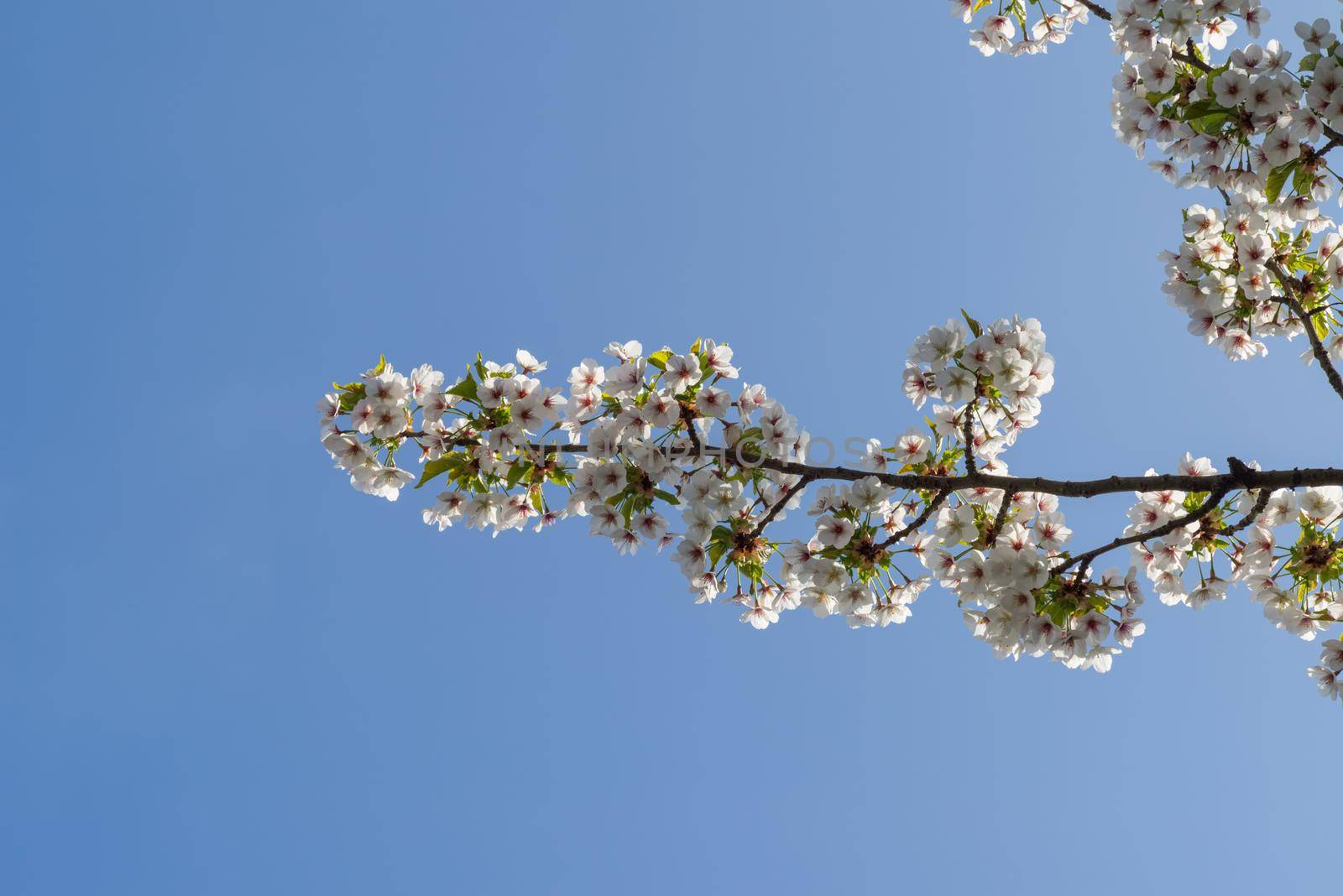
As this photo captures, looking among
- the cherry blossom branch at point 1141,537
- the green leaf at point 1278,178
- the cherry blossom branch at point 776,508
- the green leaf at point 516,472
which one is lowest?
the cherry blossom branch at point 1141,537

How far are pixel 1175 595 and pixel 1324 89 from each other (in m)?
3.71

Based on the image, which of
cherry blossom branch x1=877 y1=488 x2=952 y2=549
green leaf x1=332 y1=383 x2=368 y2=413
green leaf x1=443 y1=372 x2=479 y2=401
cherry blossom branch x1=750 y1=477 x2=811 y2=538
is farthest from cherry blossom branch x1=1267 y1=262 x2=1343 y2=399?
green leaf x1=332 y1=383 x2=368 y2=413

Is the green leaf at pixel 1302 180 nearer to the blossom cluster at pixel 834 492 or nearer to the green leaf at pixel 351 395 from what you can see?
the blossom cluster at pixel 834 492

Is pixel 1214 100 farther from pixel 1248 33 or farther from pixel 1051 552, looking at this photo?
pixel 1051 552

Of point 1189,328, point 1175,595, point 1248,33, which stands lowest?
point 1175,595

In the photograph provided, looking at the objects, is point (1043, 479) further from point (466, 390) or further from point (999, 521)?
point (466, 390)

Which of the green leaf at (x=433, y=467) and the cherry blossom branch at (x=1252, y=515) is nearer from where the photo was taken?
the cherry blossom branch at (x=1252, y=515)

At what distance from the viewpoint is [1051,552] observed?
256 inches

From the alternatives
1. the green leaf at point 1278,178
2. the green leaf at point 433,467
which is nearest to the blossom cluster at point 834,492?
the green leaf at point 433,467

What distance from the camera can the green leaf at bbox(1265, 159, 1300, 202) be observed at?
6613mm

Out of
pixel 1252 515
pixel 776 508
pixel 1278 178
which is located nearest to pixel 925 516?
pixel 776 508

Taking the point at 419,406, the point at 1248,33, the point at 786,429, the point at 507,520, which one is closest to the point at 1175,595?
the point at 786,429

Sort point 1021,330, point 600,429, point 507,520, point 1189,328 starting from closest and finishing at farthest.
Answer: point 1021,330 < point 600,429 < point 507,520 < point 1189,328

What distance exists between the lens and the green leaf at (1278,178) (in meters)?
6.61
